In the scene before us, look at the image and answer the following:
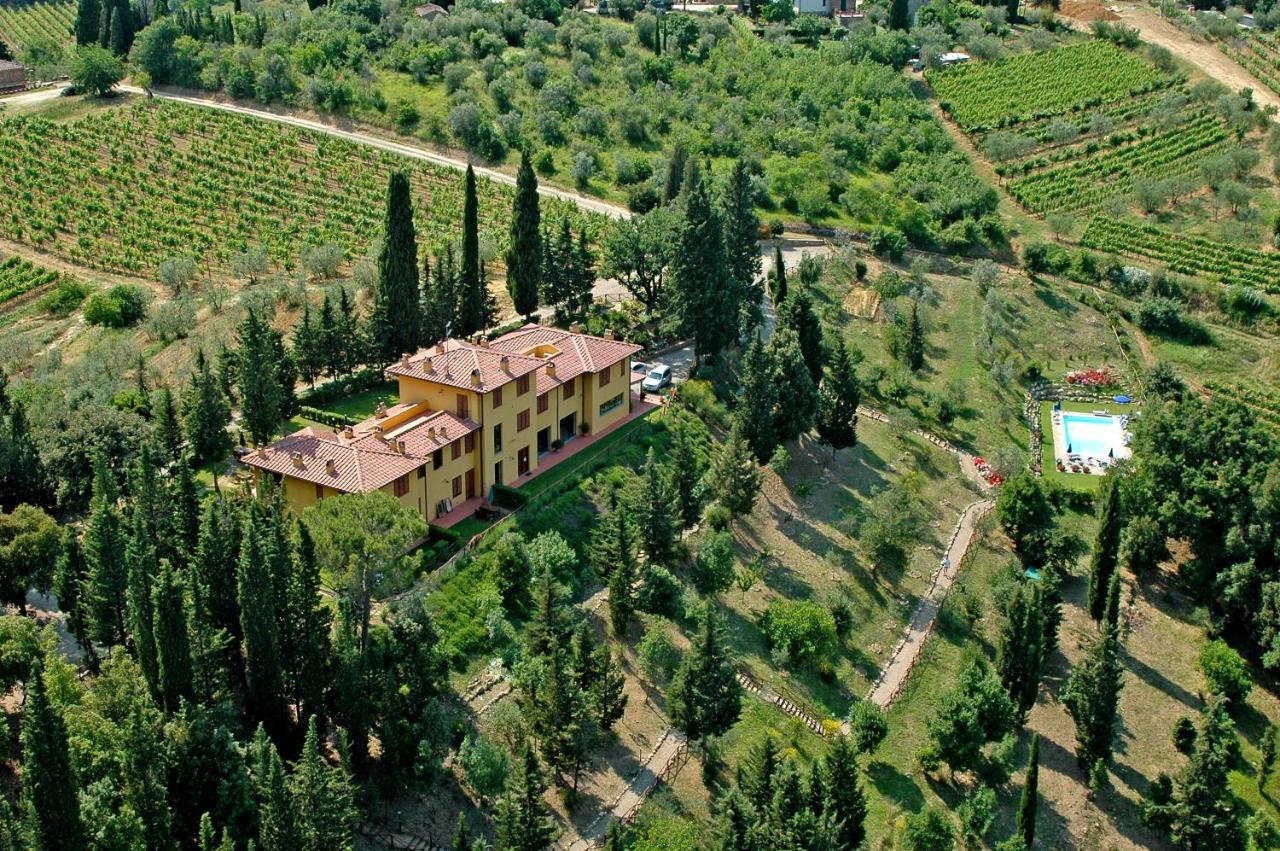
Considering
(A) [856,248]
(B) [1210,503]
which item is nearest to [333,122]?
(A) [856,248]

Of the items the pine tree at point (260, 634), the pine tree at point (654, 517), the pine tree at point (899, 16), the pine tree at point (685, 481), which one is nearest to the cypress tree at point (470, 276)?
the pine tree at point (685, 481)

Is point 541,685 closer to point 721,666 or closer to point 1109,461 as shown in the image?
point 721,666

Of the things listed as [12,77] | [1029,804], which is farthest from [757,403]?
[12,77]

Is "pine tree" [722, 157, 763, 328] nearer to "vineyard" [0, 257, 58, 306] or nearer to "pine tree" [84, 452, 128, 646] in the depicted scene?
"pine tree" [84, 452, 128, 646]

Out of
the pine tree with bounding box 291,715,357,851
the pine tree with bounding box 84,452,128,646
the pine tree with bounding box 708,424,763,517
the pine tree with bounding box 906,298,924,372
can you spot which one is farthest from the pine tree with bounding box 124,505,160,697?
the pine tree with bounding box 906,298,924,372

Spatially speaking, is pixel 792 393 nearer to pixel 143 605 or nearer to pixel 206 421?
pixel 206 421

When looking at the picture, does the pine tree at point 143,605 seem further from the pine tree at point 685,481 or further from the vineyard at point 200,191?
the vineyard at point 200,191

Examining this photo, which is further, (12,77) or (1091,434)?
(12,77)
